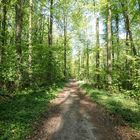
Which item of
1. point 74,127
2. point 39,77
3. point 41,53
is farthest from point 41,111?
point 39,77

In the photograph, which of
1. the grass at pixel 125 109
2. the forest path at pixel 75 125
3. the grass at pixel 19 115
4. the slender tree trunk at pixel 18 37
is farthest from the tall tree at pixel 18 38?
the grass at pixel 125 109

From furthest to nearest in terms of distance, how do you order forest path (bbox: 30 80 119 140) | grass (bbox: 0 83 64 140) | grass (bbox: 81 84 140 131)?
grass (bbox: 81 84 140 131), forest path (bbox: 30 80 119 140), grass (bbox: 0 83 64 140)

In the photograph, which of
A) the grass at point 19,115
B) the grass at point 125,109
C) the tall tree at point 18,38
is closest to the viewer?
the grass at point 19,115

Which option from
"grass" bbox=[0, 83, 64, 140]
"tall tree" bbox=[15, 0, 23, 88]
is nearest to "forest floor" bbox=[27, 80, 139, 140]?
"grass" bbox=[0, 83, 64, 140]

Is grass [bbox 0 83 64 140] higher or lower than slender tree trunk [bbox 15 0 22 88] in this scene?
lower

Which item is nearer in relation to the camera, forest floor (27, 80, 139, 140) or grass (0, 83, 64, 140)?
grass (0, 83, 64, 140)

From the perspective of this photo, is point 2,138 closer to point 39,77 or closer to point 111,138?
point 111,138

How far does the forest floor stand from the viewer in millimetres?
9906

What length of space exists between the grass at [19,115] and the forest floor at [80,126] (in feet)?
1.36

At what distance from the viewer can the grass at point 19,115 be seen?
379 inches

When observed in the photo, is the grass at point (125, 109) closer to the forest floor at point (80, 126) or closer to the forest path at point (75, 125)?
the forest floor at point (80, 126)

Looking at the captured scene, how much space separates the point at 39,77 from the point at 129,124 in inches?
742

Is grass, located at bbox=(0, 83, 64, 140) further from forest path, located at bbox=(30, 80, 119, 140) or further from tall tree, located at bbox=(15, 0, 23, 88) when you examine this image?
tall tree, located at bbox=(15, 0, 23, 88)

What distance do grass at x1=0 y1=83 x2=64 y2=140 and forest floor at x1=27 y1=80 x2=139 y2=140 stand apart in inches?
16.4
